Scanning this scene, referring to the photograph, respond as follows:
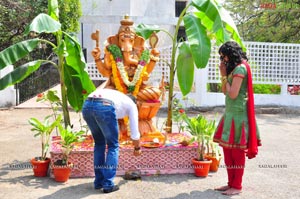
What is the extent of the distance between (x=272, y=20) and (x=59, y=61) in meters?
12.5

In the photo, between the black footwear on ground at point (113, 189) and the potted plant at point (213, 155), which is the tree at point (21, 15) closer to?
the potted plant at point (213, 155)

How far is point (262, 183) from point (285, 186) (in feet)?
0.89

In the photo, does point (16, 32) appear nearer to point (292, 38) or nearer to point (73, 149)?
point (73, 149)

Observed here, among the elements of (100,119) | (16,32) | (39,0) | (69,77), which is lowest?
(100,119)

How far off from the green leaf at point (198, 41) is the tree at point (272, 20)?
10.8m

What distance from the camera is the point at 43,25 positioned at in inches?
189

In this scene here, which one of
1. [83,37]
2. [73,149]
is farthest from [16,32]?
[73,149]

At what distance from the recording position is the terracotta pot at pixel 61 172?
4516mm

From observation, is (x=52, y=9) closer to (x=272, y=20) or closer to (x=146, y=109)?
(x=146, y=109)

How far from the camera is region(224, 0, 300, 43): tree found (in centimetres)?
1516

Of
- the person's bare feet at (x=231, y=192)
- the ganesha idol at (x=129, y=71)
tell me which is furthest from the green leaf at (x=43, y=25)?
the person's bare feet at (x=231, y=192)

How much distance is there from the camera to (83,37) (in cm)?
1745

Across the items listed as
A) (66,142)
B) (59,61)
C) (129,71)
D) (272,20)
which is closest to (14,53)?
(59,61)

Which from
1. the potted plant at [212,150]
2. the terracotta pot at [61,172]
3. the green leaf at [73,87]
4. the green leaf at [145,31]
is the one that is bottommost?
the terracotta pot at [61,172]
